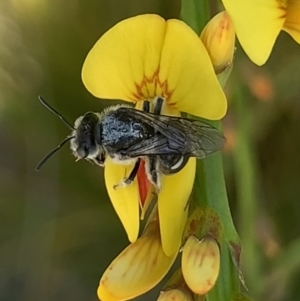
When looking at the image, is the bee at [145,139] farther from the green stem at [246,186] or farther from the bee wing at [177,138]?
the green stem at [246,186]

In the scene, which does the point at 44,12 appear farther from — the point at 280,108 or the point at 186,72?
the point at 186,72

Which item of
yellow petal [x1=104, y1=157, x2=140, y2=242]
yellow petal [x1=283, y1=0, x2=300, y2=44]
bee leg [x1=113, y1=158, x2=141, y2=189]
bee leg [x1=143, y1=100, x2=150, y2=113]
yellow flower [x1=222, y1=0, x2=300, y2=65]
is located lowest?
yellow petal [x1=104, y1=157, x2=140, y2=242]

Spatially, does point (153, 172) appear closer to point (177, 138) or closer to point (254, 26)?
point (177, 138)

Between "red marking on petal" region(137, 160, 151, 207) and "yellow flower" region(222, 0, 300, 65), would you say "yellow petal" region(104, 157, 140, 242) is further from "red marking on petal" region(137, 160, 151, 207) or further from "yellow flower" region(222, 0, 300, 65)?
"yellow flower" region(222, 0, 300, 65)

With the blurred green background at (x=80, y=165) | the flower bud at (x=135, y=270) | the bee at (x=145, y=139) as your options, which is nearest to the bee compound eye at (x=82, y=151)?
the bee at (x=145, y=139)

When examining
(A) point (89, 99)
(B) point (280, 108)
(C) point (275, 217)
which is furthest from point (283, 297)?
(A) point (89, 99)

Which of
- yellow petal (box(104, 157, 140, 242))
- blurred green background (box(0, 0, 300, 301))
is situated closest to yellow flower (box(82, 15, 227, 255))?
yellow petal (box(104, 157, 140, 242))
